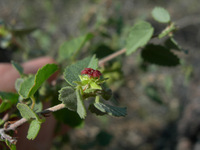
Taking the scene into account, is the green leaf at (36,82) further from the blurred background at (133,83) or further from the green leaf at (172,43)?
the blurred background at (133,83)

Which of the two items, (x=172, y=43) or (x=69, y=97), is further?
(x=172, y=43)

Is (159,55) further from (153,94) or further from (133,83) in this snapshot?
(133,83)

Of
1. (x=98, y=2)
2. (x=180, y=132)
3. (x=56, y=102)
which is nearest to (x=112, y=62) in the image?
(x=56, y=102)

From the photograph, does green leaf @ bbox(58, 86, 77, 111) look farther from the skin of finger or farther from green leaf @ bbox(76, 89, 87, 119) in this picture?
the skin of finger

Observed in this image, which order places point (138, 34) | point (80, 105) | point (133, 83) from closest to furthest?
1. point (80, 105)
2. point (138, 34)
3. point (133, 83)

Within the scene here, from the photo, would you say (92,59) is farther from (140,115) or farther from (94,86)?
(140,115)

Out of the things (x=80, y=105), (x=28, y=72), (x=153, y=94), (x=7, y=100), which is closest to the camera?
(x=80, y=105)

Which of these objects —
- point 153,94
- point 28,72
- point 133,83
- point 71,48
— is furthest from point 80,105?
point 133,83

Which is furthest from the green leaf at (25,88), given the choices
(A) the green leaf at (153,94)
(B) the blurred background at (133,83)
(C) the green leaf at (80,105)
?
(B) the blurred background at (133,83)
